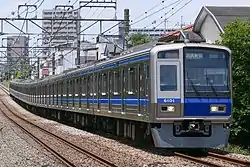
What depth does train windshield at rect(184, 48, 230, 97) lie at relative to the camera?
1373 centimetres

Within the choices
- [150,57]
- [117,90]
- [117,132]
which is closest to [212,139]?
[150,57]

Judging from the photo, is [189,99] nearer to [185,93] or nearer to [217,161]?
[185,93]

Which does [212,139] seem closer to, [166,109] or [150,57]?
[166,109]

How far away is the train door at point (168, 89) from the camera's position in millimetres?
13578

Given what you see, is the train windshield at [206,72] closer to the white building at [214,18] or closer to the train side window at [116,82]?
the train side window at [116,82]

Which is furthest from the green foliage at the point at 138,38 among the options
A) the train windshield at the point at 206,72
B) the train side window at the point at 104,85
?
the train windshield at the point at 206,72

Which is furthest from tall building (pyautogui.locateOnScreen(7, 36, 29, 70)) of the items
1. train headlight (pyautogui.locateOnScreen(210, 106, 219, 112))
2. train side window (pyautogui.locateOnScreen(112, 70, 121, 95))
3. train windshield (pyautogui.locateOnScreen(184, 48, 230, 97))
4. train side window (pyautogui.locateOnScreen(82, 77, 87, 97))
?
train headlight (pyautogui.locateOnScreen(210, 106, 219, 112))

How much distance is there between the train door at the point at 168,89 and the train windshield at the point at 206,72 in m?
0.24

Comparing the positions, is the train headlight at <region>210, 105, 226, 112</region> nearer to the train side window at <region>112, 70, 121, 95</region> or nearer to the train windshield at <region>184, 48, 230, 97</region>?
the train windshield at <region>184, 48, 230, 97</region>

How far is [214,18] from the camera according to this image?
31547 mm

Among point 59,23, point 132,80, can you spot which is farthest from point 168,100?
point 59,23

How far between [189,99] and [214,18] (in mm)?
18647

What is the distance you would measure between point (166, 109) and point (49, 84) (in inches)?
969

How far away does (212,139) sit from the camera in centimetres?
1378
